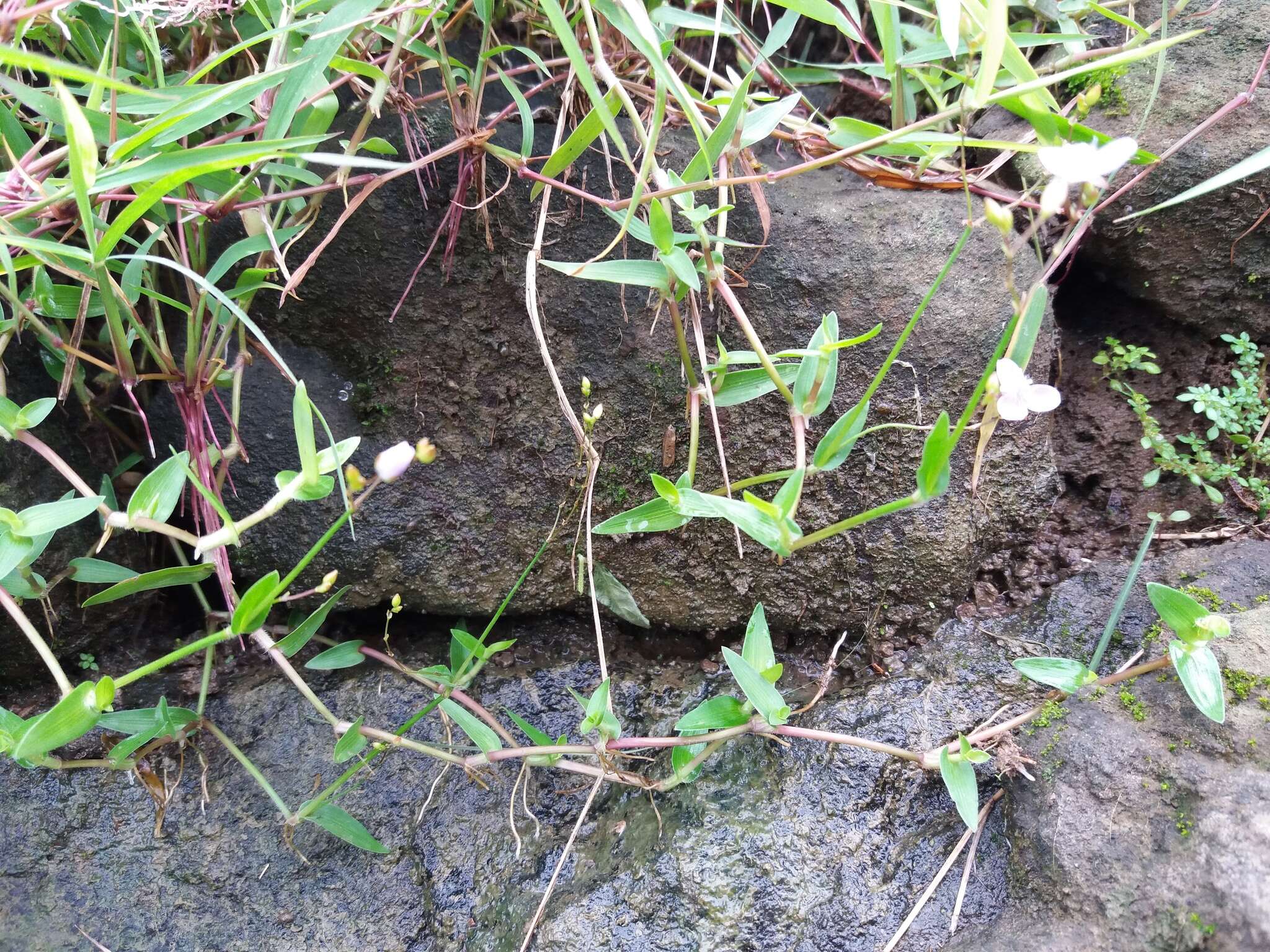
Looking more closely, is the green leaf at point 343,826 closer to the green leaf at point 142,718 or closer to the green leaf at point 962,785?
the green leaf at point 142,718

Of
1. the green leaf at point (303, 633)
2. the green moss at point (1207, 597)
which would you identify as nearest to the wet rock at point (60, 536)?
the green leaf at point (303, 633)

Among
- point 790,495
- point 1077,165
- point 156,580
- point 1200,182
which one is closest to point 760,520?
point 790,495

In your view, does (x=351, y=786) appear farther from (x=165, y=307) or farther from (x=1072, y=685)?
(x=1072, y=685)

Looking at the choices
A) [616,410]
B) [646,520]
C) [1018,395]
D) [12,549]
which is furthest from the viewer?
[616,410]

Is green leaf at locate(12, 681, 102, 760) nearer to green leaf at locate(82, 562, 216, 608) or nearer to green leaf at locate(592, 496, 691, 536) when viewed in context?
green leaf at locate(82, 562, 216, 608)

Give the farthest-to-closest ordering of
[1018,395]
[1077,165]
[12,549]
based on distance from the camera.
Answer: [12,549], [1018,395], [1077,165]

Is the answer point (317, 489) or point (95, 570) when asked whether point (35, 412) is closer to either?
point (95, 570)

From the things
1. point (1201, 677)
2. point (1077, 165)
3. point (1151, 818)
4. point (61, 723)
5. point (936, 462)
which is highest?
point (1077, 165)
